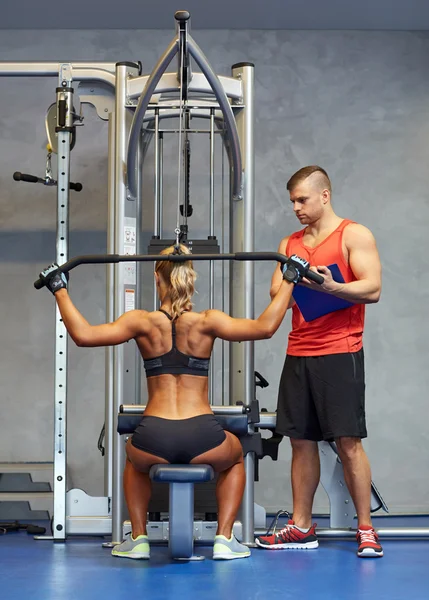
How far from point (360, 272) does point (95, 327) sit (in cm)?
120

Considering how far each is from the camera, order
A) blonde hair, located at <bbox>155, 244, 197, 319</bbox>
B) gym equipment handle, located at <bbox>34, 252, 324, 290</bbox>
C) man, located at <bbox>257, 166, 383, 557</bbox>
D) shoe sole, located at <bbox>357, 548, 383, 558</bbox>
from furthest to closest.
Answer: man, located at <bbox>257, 166, 383, 557</bbox> → shoe sole, located at <bbox>357, 548, 383, 558</bbox> → blonde hair, located at <bbox>155, 244, 197, 319</bbox> → gym equipment handle, located at <bbox>34, 252, 324, 290</bbox>

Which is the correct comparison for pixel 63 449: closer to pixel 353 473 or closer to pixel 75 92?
pixel 353 473

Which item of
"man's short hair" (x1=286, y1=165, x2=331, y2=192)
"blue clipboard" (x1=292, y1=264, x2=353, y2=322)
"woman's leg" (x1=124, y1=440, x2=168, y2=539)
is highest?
"man's short hair" (x1=286, y1=165, x2=331, y2=192)

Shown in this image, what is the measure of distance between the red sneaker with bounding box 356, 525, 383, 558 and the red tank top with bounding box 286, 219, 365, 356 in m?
0.80

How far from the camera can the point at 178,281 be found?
372cm

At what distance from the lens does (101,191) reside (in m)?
5.64

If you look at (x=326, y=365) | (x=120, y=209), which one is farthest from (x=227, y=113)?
(x=326, y=365)

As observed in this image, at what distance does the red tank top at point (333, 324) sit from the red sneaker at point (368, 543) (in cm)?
80

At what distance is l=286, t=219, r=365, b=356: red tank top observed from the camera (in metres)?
3.99

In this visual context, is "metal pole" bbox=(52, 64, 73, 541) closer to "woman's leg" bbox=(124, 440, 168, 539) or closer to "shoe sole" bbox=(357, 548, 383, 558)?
"woman's leg" bbox=(124, 440, 168, 539)

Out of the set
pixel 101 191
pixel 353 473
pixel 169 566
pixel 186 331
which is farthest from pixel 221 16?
pixel 169 566

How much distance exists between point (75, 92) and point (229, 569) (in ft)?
8.37

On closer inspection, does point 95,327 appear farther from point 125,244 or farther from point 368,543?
point 368,543

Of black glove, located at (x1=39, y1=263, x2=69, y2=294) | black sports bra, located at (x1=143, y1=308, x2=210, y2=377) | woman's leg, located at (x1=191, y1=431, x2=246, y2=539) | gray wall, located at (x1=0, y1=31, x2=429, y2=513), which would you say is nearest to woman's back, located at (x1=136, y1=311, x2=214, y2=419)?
black sports bra, located at (x1=143, y1=308, x2=210, y2=377)
